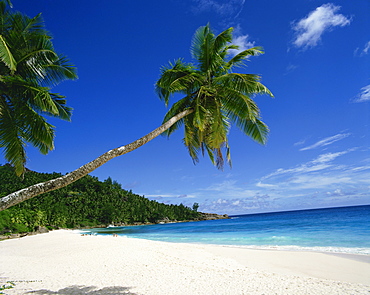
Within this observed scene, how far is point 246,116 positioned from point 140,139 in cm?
330

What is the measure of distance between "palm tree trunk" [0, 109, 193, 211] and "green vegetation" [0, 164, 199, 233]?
2548 centimetres

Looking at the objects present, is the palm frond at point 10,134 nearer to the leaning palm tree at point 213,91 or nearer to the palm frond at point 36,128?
the palm frond at point 36,128

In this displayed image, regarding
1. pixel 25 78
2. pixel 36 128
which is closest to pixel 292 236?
pixel 36 128

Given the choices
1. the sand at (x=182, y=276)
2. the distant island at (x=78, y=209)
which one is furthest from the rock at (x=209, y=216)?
the sand at (x=182, y=276)

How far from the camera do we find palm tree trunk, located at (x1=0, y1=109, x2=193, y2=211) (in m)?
3.92

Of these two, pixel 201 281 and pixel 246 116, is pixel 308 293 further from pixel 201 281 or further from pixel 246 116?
pixel 246 116

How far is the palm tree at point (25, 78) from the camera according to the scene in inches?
249

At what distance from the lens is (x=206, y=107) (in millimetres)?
8125

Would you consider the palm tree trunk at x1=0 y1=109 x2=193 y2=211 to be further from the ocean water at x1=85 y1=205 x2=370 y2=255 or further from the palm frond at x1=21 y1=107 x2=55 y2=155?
the ocean water at x1=85 y1=205 x2=370 y2=255

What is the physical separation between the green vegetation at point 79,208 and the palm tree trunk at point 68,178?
25479 mm

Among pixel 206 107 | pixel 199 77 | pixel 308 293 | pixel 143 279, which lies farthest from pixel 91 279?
pixel 199 77

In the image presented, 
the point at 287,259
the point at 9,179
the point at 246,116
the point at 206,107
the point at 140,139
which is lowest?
the point at 287,259

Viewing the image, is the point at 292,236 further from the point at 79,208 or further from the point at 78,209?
the point at 79,208

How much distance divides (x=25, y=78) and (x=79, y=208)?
5878cm
